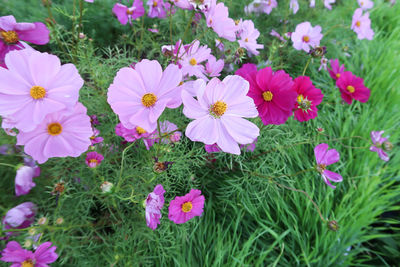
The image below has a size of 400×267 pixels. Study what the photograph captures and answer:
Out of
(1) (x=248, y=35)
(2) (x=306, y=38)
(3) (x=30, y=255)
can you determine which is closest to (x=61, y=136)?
(3) (x=30, y=255)

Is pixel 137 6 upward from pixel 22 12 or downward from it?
upward

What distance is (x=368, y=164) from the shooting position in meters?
1.27

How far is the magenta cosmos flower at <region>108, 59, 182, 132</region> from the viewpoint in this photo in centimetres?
54

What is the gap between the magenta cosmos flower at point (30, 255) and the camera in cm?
63

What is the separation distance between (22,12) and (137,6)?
2.31 ft

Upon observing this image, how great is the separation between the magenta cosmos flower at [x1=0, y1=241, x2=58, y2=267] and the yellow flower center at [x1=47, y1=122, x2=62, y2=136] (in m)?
0.31

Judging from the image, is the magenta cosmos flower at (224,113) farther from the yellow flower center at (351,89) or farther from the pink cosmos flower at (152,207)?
the yellow flower center at (351,89)

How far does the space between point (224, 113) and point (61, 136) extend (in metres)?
0.38

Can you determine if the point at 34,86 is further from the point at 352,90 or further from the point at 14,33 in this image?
the point at 352,90

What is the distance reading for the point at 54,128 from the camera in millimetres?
547

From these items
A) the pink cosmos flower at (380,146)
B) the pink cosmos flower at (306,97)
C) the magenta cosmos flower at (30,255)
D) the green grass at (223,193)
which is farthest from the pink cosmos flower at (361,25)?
the magenta cosmos flower at (30,255)

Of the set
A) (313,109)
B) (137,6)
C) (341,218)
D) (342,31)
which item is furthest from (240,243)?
(342,31)

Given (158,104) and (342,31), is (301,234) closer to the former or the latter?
(158,104)

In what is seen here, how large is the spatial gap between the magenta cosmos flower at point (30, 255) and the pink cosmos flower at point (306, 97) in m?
0.78
